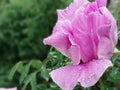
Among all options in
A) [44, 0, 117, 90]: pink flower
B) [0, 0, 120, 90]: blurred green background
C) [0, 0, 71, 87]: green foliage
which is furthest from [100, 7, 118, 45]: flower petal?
[0, 0, 71, 87]: green foliage

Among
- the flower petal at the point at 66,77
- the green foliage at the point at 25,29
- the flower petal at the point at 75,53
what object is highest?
the flower petal at the point at 75,53

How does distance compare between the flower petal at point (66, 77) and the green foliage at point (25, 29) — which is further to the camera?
the green foliage at point (25, 29)

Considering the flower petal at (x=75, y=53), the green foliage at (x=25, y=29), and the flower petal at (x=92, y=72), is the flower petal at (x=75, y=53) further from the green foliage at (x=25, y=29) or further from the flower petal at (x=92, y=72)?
the green foliage at (x=25, y=29)

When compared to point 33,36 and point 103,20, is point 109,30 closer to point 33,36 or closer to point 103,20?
point 103,20

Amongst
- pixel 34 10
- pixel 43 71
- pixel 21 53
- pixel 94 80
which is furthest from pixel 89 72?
pixel 34 10

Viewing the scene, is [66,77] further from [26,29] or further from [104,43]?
[26,29]

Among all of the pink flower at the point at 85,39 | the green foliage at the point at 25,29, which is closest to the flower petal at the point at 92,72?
the pink flower at the point at 85,39

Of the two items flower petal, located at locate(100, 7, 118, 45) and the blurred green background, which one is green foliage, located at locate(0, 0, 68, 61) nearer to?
the blurred green background

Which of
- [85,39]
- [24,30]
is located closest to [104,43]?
[85,39]
